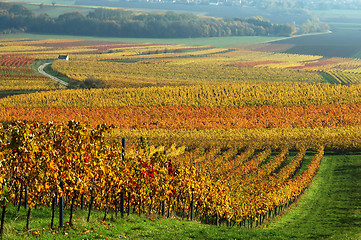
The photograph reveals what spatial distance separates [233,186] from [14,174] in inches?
1123

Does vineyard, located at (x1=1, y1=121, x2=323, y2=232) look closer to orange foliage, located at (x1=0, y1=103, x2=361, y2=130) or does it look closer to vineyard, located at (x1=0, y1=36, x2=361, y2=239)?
vineyard, located at (x1=0, y1=36, x2=361, y2=239)

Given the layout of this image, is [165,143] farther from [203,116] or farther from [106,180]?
[106,180]

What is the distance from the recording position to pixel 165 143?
92500 millimetres

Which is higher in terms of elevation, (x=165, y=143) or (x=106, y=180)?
(x=106, y=180)

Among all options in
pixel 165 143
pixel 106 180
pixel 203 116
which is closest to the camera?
pixel 106 180

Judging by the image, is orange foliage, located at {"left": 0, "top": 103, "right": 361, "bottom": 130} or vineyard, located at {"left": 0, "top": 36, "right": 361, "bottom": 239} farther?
orange foliage, located at {"left": 0, "top": 103, "right": 361, "bottom": 130}

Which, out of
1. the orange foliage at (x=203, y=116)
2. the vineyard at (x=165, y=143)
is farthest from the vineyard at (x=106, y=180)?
the orange foliage at (x=203, y=116)

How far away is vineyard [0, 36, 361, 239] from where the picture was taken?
2773 centimetres

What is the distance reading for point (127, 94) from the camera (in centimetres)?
14550

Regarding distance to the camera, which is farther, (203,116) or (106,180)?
(203,116)

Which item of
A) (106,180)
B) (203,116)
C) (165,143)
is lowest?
(203,116)

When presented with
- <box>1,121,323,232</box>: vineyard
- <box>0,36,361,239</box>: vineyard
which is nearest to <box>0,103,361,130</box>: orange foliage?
<box>0,36,361,239</box>: vineyard

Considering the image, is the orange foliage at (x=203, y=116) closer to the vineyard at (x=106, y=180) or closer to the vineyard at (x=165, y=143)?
the vineyard at (x=165, y=143)

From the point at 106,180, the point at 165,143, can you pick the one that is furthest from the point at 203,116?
the point at 106,180
